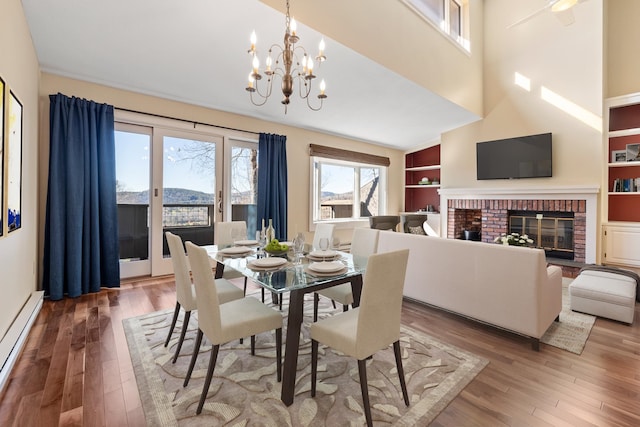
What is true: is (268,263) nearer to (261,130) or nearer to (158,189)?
(158,189)

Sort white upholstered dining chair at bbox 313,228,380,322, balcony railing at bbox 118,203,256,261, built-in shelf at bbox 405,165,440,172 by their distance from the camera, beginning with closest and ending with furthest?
1. white upholstered dining chair at bbox 313,228,380,322
2. balcony railing at bbox 118,203,256,261
3. built-in shelf at bbox 405,165,440,172

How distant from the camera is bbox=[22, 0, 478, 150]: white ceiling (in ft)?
8.09

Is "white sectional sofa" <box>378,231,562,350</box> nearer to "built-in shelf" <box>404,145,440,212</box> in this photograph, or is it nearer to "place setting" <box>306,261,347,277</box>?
"place setting" <box>306,261,347,277</box>

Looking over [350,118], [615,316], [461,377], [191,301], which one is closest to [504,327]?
[461,377]

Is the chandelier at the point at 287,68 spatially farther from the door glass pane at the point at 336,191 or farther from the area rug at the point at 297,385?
the door glass pane at the point at 336,191

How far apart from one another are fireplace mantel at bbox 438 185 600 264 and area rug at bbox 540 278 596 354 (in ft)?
7.50

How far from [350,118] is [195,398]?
175 inches

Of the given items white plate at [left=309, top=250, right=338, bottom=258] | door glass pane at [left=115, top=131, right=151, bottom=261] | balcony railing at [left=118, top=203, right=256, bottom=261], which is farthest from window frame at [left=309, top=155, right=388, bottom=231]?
white plate at [left=309, top=250, right=338, bottom=258]

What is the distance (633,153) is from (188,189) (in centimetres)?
657

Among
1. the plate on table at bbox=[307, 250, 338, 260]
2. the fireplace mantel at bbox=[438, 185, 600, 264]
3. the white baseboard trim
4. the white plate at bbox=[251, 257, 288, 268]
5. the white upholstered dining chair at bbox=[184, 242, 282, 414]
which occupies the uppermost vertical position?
the fireplace mantel at bbox=[438, 185, 600, 264]

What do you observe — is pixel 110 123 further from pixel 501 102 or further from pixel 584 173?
pixel 584 173

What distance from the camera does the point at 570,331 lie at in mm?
2529

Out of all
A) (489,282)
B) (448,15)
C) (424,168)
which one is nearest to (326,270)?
(489,282)

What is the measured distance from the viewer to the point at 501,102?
5.54m
